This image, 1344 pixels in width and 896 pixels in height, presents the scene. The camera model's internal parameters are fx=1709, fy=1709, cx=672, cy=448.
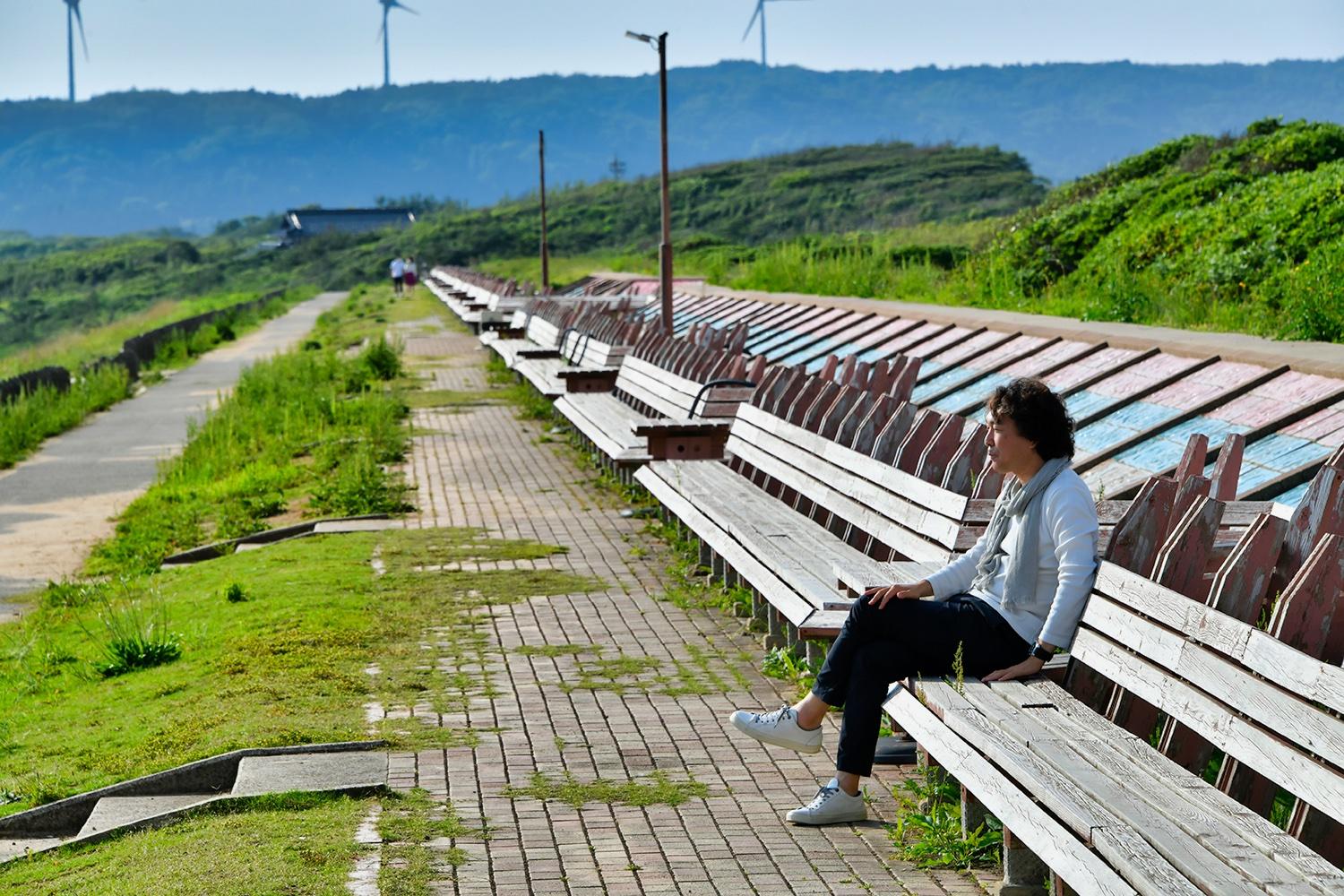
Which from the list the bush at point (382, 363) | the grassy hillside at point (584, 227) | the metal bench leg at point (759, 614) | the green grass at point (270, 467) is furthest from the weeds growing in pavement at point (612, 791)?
the grassy hillside at point (584, 227)

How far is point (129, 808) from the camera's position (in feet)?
17.4

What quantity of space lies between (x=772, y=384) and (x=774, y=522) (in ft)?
7.94

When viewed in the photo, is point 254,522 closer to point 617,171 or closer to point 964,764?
point 964,764

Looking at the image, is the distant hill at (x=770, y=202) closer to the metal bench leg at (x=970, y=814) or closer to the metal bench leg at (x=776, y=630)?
the metal bench leg at (x=776, y=630)

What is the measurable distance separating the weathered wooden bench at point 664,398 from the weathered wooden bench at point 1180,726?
5.69 m

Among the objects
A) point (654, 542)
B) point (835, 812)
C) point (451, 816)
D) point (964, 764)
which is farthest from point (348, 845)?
point (654, 542)

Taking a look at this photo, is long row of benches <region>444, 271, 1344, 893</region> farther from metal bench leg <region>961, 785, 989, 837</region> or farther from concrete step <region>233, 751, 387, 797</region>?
concrete step <region>233, 751, 387, 797</region>

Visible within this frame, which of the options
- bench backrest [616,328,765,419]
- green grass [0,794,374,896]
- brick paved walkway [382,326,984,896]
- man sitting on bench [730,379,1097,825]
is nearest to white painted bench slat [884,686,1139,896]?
man sitting on bench [730,379,1097,825]

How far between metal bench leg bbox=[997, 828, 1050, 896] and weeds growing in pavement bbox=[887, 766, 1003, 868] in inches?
11.0

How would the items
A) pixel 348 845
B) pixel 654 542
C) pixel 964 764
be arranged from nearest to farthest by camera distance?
1. pixel 964 764
2. pixel 348 845
3. pixel 654 542

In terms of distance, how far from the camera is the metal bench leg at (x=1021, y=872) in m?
4.25

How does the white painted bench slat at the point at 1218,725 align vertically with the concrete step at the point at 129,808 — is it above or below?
above

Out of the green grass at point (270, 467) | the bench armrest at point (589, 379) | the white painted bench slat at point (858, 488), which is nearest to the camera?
the white painted bench slat at point (858, 488)

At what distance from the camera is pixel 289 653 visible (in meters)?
7.23
